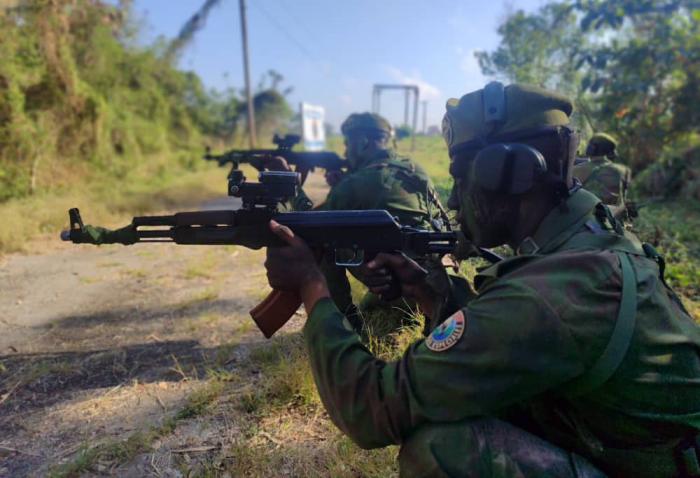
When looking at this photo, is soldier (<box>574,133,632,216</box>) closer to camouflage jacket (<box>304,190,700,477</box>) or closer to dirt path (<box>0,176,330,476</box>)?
dirt path (<box>0,176,330,476</box>)

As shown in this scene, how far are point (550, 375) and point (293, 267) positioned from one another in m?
1.02

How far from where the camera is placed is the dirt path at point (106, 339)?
9.80ft

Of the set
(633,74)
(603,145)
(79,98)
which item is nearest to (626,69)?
(633,74)

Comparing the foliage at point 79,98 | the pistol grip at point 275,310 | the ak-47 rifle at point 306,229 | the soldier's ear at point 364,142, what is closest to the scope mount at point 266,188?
the ak-47 rifle at point 306,229

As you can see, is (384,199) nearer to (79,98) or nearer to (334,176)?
(334,176)

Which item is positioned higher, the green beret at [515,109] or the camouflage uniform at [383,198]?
the green beret at [515,109]

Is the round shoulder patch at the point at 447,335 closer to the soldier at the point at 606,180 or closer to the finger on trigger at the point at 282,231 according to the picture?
the finger on trigger at the point at 282,231

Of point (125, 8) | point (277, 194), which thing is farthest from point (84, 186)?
point (277, 194)

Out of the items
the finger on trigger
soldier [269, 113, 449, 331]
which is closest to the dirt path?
soldier [269, 113, 449, 331]

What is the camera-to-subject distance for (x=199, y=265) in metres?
6.70

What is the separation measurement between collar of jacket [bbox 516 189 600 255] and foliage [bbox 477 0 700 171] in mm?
8393

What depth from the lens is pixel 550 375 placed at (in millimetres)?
1261

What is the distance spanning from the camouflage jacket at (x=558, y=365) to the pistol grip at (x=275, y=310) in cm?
68

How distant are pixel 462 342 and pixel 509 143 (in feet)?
2.33
